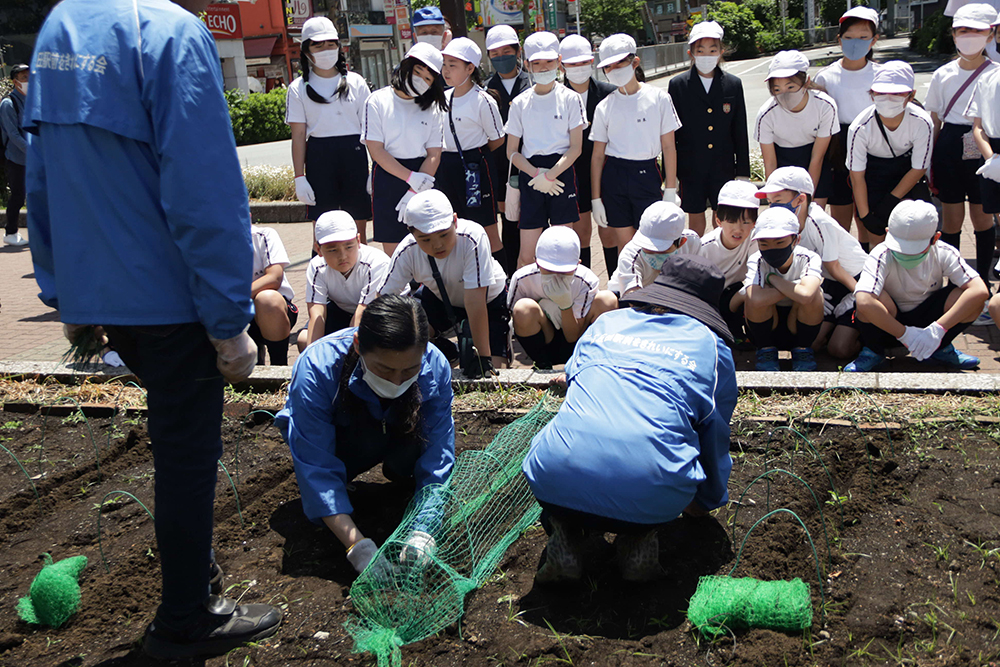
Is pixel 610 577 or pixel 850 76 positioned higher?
pixel 850 76

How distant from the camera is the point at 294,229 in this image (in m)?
11.7

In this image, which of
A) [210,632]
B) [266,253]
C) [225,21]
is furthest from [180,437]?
[225,21]

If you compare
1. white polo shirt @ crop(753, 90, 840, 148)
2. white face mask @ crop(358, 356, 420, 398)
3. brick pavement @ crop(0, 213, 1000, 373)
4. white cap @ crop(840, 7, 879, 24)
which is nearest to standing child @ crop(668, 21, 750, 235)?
white polo shirt @ crop(753, 90, 840, 148)

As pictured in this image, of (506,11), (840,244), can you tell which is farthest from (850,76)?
(506,11)

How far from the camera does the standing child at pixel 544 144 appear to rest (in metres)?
6.22

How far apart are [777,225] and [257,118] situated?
2160cm

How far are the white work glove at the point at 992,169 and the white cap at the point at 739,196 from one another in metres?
1.68

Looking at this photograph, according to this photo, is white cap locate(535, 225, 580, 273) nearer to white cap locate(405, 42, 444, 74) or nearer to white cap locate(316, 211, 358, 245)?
white cap locate(316, 211, 358, 245)

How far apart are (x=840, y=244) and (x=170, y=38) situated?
4.34 meters

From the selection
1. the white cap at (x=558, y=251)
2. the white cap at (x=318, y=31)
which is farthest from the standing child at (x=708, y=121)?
the white cap at (x=318, y=31)

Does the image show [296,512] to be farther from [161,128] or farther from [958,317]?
[958,317]

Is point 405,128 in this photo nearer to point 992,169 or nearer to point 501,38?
point 501,38

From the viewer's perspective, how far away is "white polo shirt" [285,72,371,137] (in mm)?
6543

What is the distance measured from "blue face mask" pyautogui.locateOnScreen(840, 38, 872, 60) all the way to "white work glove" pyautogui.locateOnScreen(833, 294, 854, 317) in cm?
222
